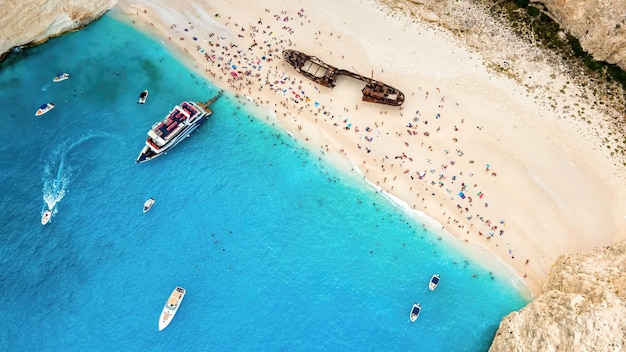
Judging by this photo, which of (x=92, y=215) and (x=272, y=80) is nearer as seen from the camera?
(x=92, y=215)

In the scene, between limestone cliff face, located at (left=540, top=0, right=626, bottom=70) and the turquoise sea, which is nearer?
the turquoise sea

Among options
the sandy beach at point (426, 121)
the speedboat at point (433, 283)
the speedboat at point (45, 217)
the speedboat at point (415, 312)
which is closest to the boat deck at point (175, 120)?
the sandy beach at point (426, 121)

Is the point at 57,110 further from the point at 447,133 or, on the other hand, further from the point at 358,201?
the point at 447,133

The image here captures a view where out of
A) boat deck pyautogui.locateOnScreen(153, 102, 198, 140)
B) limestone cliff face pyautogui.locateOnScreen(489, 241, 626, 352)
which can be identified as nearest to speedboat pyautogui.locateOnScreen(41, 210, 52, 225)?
boat deck pyautogui.locateOnScreen(153, 102, 198, 140)

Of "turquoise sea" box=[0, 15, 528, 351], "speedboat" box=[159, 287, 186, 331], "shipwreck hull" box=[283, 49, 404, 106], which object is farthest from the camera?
"shipwreck hull" box=[283, 49, 404, 106]

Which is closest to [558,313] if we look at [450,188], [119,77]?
[450,188]

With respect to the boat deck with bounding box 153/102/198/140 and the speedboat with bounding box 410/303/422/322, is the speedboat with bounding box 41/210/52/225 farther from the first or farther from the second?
the speedboat with bounding box 410/303/422/322

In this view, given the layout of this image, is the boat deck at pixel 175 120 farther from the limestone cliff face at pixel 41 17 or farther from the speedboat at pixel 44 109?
the limestone cliff face at pixel 41 17
